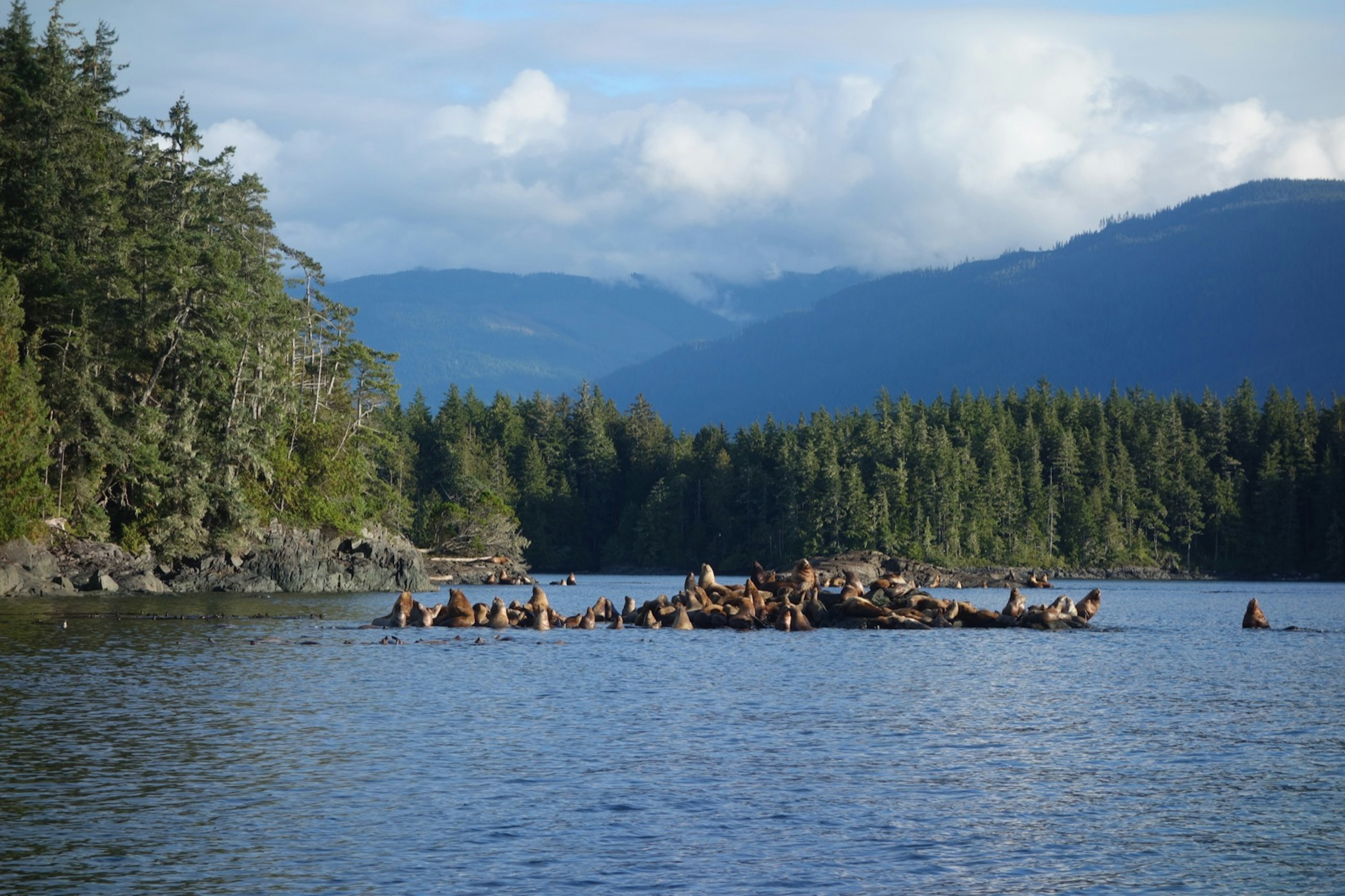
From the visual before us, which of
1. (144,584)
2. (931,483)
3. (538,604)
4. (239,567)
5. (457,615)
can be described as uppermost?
(931,483)

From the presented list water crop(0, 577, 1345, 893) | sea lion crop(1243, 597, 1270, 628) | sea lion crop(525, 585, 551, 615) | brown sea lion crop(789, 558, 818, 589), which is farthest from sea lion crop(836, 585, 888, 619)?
sea lion crop(1243, 597, 1270, 628)

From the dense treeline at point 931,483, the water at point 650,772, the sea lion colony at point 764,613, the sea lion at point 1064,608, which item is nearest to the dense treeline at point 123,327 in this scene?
the sea lion colony at point 764,613

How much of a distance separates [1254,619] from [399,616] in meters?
42.2

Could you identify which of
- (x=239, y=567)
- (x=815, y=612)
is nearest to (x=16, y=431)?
(x=239, y=567)

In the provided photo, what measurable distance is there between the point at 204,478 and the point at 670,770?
57.1 metres

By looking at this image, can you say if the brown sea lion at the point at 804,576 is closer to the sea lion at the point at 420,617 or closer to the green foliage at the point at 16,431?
the sea lion at the point at 420,617

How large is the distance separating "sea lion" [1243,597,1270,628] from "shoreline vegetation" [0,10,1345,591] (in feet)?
178

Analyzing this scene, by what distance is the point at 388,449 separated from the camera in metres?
130

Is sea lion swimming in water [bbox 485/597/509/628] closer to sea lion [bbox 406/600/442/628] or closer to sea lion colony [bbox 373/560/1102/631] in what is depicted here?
sea lion colony [bbox 373/560/1102/631]

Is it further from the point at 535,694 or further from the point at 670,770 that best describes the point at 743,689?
the point at 670,770

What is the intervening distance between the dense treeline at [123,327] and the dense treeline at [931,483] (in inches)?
2678

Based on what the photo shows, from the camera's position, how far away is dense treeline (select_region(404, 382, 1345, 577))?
15375 centimetres

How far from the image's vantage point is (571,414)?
181 metres

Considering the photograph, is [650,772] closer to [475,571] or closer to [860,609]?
[860,609]
